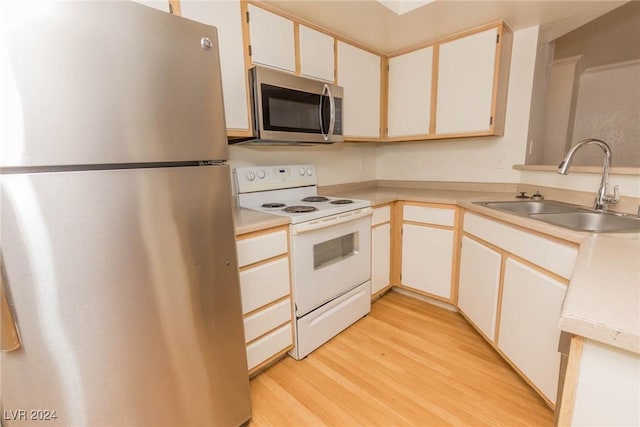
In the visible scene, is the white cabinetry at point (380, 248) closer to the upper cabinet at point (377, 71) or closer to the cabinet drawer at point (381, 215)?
the cabinet drawer at point (381, 215)

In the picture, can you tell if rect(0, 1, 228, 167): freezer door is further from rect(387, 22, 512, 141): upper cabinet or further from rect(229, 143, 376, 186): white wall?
rect(387, 22, 512, 141): upper cabinet

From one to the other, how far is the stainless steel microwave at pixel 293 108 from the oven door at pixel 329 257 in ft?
1.79

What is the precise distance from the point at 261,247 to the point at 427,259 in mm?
1369

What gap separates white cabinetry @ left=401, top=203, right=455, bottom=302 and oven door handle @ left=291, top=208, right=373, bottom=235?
460mm

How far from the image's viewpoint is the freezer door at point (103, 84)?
64cm

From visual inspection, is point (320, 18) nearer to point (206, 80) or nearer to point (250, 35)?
point (250, 35)

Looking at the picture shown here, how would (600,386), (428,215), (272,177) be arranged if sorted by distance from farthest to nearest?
(428,215)
(272,177)
(600,386)

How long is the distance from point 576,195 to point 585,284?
144 centimetres

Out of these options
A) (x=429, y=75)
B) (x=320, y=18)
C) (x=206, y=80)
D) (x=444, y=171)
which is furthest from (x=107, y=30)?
(x=444, y=171)

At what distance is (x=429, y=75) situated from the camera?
2.29 metres

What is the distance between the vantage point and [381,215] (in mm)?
2191

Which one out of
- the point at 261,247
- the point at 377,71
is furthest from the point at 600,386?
the point at 377,71

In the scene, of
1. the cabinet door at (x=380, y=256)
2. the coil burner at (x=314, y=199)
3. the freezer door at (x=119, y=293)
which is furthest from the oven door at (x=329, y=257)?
the freezer door at (x=119, y=293)

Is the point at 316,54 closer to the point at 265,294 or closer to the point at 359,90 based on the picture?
the point at 359,90
